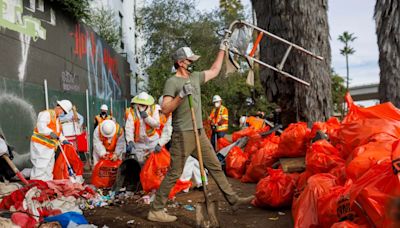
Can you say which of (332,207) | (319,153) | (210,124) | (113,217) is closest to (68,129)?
(210,124)

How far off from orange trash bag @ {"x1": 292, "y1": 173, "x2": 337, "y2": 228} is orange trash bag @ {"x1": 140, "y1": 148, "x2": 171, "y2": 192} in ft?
7.91

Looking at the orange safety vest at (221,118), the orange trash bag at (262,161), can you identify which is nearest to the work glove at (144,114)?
the orange trash bag at (262,161)

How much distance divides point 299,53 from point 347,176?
11.1 feet

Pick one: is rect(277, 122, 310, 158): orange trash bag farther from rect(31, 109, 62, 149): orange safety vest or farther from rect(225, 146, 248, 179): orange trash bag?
rect(31, 109, 62, 149): orange safety vest

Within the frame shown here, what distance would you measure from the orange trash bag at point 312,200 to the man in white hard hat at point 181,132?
3.49ft

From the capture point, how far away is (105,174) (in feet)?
19.5

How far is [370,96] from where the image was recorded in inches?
1869

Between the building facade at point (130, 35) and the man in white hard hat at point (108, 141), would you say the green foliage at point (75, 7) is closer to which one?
the man in white hard hat at point (108, 141)

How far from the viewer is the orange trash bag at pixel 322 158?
372 cm

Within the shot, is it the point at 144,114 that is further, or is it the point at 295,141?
the point at 144,114

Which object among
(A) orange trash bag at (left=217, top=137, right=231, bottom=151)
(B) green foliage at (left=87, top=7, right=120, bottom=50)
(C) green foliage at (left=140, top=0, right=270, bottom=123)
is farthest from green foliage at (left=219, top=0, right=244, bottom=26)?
(A) orange trash bag at (left=217, top=137, right=231, bottom=151)

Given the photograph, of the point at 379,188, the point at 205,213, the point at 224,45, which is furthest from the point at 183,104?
the point at 379,188

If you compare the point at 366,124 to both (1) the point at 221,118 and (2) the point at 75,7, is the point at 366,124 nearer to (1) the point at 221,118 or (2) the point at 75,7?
(1) the point at 221,118

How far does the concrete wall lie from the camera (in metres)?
6.97
